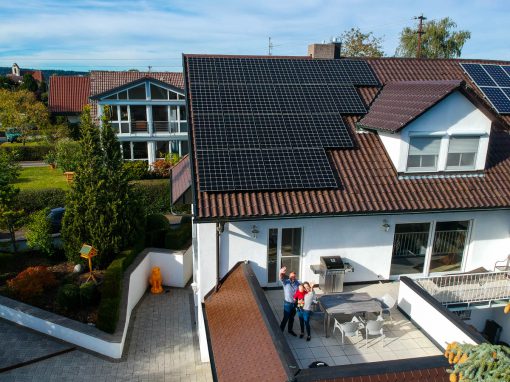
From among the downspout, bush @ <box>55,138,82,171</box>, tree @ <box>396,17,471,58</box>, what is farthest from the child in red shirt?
tree @ <box>396,17,471,58</box>

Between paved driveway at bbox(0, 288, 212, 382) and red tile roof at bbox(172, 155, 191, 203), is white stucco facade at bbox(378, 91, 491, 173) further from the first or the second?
paved driveway at bbox(0, 288, 212, 382)

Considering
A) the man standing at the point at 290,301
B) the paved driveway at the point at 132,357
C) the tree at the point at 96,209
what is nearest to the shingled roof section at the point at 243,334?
the man standing at the point at 290,301

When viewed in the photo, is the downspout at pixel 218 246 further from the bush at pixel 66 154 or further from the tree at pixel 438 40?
the tree at pixel 438 40

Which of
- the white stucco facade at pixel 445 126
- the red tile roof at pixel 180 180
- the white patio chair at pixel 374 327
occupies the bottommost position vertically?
the white patio chair at pixel 374 327

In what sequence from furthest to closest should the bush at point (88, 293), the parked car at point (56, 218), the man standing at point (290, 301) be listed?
the parked car at point (56, 218)
the bush at point (88, 293)
the man standing at point (290, 301)

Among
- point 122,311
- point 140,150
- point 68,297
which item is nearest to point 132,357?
point 122,311

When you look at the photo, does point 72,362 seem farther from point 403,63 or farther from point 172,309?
point 403,63
